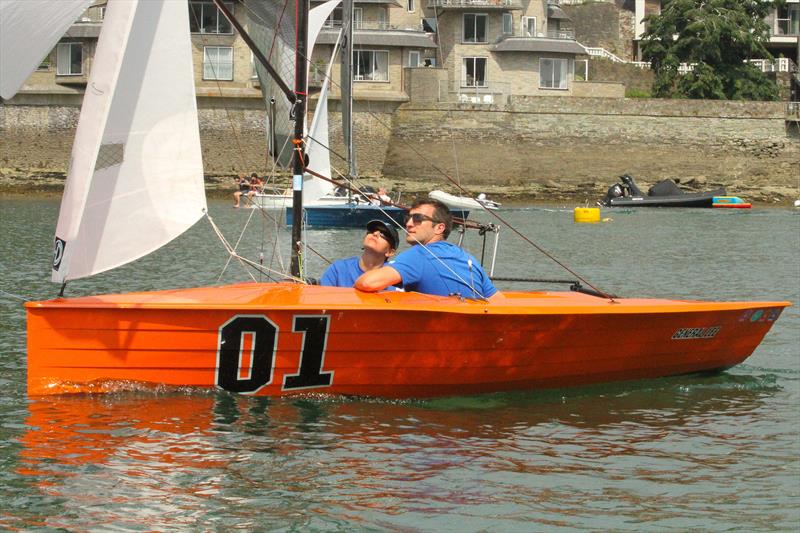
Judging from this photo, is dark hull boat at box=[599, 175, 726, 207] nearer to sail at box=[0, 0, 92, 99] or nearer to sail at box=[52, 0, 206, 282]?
sail at box=[52, 0, 206, 282]

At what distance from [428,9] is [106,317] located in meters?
55.2

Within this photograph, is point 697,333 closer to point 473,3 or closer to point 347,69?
point 347,69

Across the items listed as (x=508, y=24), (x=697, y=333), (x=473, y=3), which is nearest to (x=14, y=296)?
(x=697, y=333)

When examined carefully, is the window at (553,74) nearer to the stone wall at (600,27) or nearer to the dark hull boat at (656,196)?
the dark hull boat at (656,196)

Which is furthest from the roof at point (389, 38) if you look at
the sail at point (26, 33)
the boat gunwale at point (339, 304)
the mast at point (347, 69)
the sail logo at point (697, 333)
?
the sail at point (26, 33)

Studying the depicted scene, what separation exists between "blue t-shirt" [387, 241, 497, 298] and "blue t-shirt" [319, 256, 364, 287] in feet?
1.95

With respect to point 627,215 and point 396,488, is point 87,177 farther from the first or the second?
point 627,215

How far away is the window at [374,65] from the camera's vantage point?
57406mm

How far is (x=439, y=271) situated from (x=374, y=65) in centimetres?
4765

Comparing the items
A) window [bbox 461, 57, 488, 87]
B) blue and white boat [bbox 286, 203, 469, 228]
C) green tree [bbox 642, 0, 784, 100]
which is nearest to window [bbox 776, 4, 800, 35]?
green tree [bbox 642, 0, 784, 100]

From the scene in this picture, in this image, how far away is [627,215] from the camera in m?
47.3

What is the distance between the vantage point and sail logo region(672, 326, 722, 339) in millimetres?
11816

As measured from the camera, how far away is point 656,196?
174 ft

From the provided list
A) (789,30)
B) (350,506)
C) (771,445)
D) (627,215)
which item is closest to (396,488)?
(350,506)
